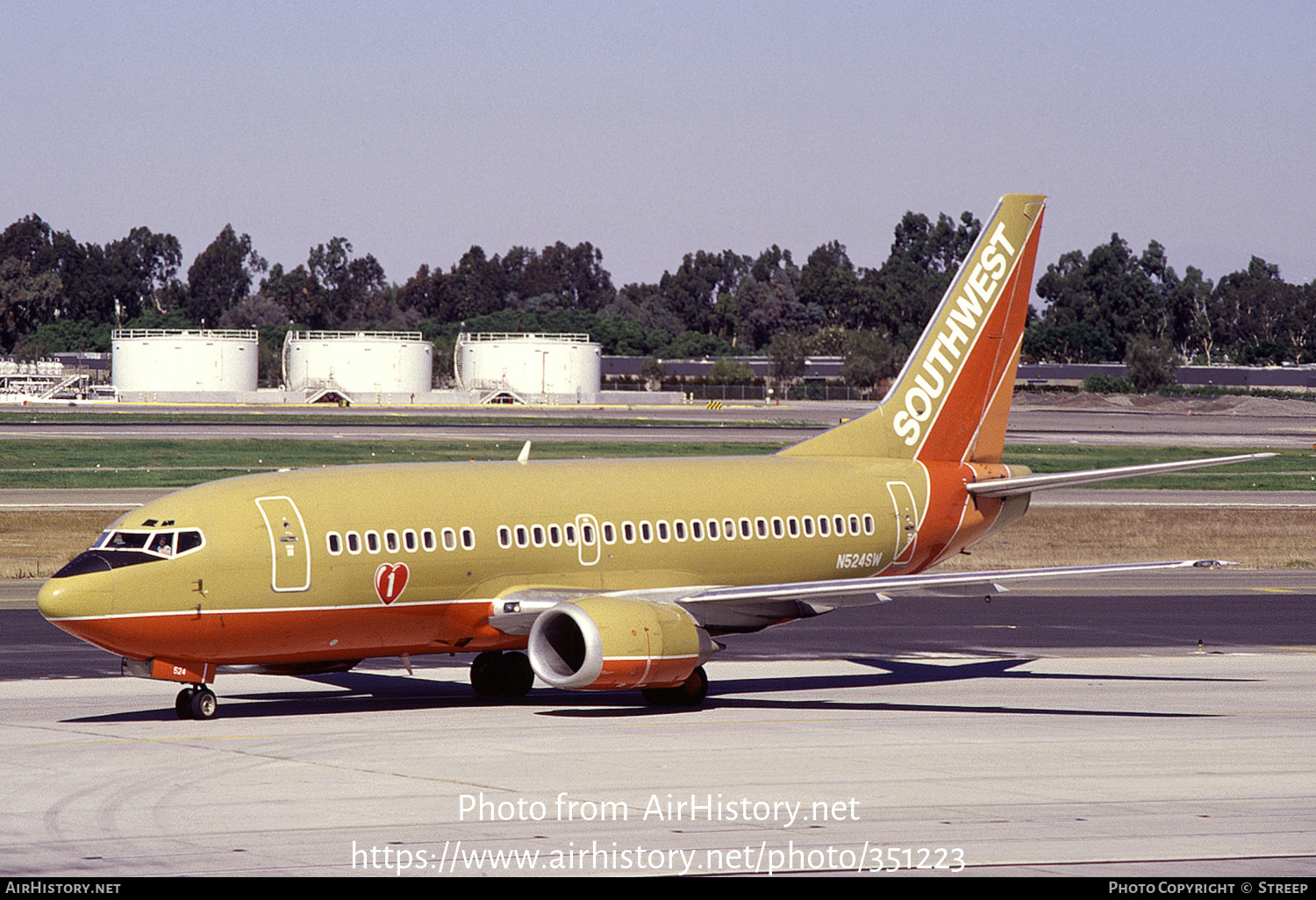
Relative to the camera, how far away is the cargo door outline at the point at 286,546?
25344mm

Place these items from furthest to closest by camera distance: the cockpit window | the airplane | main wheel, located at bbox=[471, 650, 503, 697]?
main wheel, located at bbox=[471, 650, 503, 697]
the airplane
the cockpit window

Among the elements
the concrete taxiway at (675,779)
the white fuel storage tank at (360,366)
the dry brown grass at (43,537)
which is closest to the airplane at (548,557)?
the concrete taxiway at (675,779)

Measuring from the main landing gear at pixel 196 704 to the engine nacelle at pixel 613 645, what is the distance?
17.2ft

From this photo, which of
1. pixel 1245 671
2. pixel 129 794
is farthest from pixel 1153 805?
pixel 1245 671

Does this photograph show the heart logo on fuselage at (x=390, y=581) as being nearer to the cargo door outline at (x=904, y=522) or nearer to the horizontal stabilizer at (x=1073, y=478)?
the cargo door outline at (x=904, y=522)

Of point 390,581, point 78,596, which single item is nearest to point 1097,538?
point 390,581

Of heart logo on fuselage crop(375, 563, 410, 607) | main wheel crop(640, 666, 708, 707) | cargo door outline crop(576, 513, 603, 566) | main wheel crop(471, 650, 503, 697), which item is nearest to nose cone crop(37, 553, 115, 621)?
heart logo on fuselage crop(375, 563, 410, 607)

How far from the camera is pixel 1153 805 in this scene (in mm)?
19438

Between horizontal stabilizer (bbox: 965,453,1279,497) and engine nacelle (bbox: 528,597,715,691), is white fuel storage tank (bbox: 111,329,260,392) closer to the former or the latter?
horizontal stabilizer (bbox: 965,453,1279,497)

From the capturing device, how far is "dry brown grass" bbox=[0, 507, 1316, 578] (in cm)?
5053

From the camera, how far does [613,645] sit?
1001 inches

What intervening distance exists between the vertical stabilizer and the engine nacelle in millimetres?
7823

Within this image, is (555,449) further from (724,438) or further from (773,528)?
(773,528)

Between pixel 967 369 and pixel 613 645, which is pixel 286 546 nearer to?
pixel 613 645
